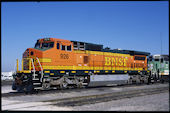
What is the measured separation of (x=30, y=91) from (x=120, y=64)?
9479 millimetres

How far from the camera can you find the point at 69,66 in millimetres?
15852

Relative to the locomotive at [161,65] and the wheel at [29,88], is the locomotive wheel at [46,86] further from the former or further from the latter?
the locomotive at [161,65]

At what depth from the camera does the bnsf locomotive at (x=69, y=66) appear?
560 inches

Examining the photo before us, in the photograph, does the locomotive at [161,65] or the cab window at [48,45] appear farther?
the locomotive at [161,65]

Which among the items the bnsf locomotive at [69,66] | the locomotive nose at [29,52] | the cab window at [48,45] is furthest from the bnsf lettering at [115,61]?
the locomotive nose at [29,52]

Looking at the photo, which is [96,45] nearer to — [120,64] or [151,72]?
[120,64]

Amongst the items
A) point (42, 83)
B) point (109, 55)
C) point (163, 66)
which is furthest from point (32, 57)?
point (163, 66)

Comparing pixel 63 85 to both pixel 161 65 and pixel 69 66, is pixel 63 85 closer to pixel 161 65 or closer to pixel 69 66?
pixel 69 66

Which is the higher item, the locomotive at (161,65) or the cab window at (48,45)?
the cab window at (48,45)

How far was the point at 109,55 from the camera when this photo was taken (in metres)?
18.9

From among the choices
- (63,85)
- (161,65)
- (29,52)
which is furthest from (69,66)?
(161,65)

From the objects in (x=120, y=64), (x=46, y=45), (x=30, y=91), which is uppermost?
(x=46, y=45)

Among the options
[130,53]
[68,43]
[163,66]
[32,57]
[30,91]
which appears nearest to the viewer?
[30,91]

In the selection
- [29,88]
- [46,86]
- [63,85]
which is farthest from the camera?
[63,85]
